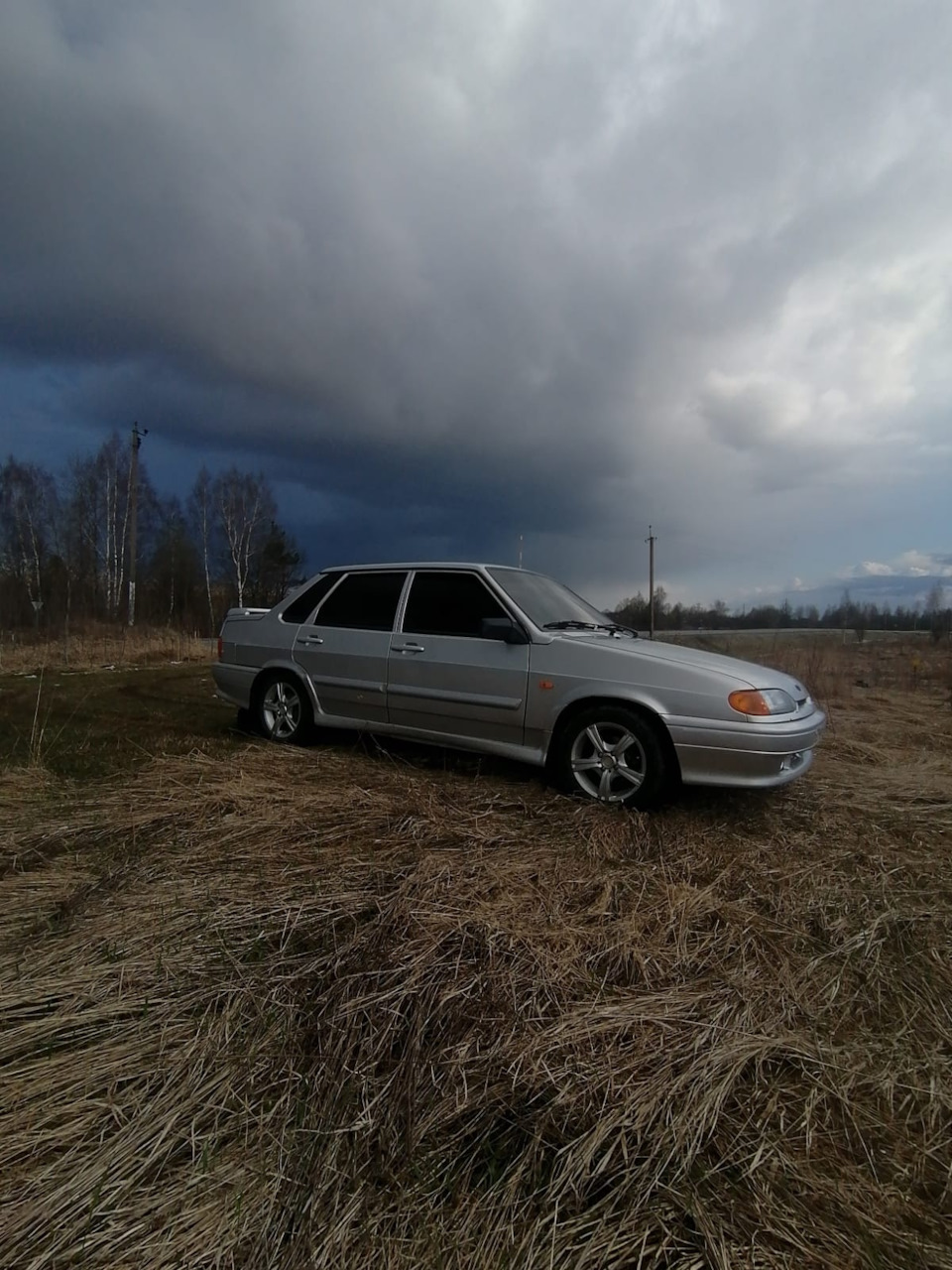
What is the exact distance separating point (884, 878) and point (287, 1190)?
2709 mm

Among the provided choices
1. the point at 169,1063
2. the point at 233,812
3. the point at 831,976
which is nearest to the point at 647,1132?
the point at 831,976

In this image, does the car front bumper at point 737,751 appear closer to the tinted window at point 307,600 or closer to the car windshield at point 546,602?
the car windshield at point 546,602

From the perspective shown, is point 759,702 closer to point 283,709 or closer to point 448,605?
point 448,605

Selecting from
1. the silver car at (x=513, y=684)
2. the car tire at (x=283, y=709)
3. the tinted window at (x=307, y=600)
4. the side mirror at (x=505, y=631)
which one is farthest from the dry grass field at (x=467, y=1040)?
the tinted window at (x=307, y=600)

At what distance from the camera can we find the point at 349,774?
3924 millimetres

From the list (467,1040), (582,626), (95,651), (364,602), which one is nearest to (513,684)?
(582,626)

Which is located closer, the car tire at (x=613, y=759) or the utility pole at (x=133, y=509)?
the car tire at (x=613, y=759)

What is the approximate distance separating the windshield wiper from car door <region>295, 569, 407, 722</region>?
124cm

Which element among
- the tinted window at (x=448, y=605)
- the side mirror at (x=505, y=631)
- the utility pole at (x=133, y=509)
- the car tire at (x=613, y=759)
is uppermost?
the utility pole at (x=133, y=509)

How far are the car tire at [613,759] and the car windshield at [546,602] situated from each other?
0.82 meters

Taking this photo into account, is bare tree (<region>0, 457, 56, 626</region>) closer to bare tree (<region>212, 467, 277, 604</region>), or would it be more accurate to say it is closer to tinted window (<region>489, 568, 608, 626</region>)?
bare tree (<region>212, 467, 277, 604</region>)

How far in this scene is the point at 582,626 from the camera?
428 cm

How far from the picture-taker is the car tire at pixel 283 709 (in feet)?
16.0

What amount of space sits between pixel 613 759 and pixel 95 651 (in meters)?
16.0
